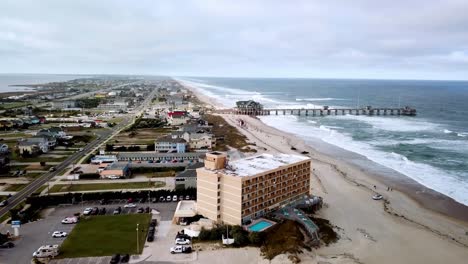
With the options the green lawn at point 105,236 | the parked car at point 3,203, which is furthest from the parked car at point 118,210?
the parked car at point 3,203

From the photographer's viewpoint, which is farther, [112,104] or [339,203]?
[112,104]

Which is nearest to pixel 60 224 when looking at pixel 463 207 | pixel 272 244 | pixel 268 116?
pixel 272 244

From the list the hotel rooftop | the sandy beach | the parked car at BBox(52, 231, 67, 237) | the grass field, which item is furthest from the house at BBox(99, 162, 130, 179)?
the sandy beach

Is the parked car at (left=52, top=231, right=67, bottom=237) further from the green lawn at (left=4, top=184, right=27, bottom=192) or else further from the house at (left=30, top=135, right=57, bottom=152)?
the house at (left=30, top=135, right=57, bottom=152)

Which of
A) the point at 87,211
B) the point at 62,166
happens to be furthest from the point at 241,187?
the point at 62,166

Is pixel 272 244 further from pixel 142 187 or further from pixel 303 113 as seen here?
pixel 303 113

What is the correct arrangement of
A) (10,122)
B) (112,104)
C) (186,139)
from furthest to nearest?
(112,104) → (10,122) → (186,139)
